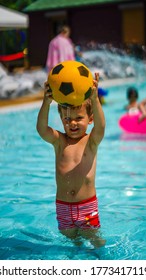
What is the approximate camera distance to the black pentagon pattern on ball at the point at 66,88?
3713 mm

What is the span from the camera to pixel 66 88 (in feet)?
12.2

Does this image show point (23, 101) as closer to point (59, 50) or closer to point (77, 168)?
point (59, 50)

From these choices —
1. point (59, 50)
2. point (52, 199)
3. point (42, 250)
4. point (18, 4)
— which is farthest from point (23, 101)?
point (18, 4)

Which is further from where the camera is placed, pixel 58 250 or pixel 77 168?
pixel 58 250

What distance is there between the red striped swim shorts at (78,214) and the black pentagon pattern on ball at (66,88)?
2.55ft

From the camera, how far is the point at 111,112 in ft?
39.5

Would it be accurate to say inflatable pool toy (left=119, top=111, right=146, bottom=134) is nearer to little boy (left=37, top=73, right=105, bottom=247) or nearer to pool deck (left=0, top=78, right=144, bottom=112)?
pool deck (left=0, top=78, right=144, bottom=112)

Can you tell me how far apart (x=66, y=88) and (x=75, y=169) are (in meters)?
0.58

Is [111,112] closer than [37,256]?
No

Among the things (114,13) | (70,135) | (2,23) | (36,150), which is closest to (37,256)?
(70,135)

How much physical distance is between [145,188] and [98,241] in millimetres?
2065

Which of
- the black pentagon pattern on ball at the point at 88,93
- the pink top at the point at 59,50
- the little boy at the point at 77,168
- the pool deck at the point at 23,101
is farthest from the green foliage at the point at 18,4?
the black pentagon pattern on ball at the point at 88,93

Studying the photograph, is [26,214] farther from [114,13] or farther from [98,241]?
[114,13]

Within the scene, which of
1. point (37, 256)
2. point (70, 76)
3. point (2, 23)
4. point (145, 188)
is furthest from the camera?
point (2, 23)
